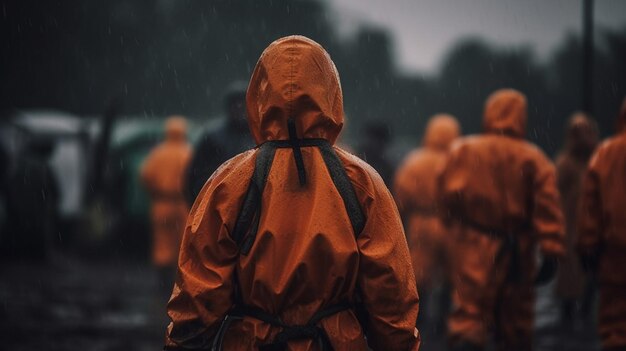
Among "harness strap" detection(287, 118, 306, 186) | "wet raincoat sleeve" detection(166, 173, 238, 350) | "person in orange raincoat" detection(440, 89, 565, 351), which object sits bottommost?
"person in orange raincoat" detection(440, 89, 565, 351)

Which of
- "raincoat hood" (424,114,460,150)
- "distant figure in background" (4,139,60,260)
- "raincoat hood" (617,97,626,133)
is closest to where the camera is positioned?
"raincoat hood" (617,97,626,133)

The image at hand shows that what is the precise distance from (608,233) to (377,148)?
4376mm

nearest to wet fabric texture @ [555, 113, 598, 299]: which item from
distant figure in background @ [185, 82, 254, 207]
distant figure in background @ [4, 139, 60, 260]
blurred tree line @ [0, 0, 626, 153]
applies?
distant figure in background @ [185, 82, 254, 207]

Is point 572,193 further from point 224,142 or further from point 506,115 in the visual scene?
point 224,142

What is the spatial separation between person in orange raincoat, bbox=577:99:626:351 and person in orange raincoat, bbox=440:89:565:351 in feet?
0.93

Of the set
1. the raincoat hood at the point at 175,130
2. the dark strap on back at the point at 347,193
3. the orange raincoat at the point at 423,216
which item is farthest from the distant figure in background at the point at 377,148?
the dark strap on back at the point at 347,193

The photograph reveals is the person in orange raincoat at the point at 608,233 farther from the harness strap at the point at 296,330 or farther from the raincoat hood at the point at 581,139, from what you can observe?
the raincoat hood at the point at 581,139

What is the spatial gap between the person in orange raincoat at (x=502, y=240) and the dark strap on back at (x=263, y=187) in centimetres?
309

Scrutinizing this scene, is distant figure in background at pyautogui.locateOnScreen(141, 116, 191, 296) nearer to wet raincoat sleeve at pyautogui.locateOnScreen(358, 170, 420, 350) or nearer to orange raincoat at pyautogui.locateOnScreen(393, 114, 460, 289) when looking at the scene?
orange raincoat at pyautogui.locateOnScreen(393, 114, 460, 289)

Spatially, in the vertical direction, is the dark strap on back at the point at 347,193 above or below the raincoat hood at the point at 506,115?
above

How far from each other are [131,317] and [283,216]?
7.44 meters

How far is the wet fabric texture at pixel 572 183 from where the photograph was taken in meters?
9.91

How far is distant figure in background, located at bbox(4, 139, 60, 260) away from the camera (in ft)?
49.5

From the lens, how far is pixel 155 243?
12172mm
